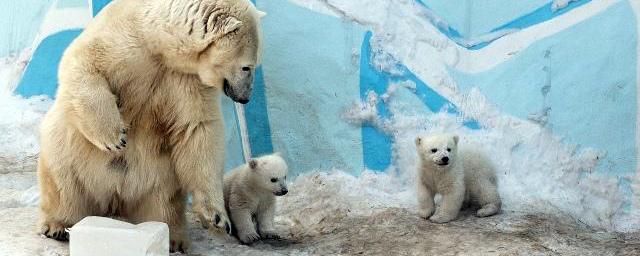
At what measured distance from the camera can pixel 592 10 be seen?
18.0ft

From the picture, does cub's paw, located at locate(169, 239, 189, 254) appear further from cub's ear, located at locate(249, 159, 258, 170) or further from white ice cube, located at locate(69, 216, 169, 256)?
cub's ear, located at locate(249, 159, 258, 170)

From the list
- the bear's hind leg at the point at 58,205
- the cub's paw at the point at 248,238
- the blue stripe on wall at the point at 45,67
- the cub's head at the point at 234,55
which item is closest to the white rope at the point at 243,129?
the cub's paw at the point at 248,238

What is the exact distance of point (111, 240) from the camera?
410 cm

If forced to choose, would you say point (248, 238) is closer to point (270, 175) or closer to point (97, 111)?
point (270, 175)

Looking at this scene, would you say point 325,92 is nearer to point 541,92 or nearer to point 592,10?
point 541,92

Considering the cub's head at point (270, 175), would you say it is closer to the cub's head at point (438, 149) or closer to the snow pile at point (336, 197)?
the snow pile at point (336, 197)

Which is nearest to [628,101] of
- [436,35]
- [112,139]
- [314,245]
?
[436,35]

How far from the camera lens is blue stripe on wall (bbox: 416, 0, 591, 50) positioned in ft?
18.2

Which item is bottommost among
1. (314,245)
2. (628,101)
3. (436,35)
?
(314,245)

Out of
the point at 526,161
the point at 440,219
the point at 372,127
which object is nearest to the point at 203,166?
the point at 440,219

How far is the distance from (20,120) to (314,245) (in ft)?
7.64

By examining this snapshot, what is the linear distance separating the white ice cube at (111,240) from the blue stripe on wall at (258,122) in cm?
193

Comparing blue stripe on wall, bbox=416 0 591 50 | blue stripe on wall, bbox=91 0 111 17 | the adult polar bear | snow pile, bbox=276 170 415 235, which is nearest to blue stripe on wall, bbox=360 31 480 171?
snow pile, bbox=276 170 415 235

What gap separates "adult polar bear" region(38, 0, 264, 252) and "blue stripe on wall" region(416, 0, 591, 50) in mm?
1913
